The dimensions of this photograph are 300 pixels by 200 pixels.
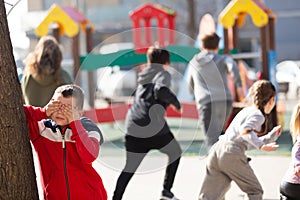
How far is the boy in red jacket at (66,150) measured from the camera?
3.96 meters

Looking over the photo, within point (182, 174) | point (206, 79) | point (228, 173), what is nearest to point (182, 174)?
point (182, 174)

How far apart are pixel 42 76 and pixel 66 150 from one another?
308 cm

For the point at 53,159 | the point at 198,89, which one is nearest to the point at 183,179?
the point at 198,89

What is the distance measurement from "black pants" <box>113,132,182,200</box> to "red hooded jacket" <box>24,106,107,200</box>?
141cm

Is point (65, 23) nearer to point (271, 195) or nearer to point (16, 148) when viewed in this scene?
point (271, 195)

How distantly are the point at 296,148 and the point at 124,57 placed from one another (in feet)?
25.2

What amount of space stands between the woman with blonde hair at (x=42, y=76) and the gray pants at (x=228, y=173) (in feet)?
8.48

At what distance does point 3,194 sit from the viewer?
3.83 metres

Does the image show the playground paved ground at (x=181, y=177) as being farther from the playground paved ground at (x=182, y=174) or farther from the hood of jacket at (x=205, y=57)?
the hood of jacket at (x=205, y=57)

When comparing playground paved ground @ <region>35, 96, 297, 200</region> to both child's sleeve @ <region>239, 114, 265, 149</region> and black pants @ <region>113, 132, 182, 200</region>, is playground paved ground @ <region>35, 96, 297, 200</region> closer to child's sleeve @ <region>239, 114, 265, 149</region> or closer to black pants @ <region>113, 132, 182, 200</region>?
black pants @ <region>113, 132, 182, 200</region>

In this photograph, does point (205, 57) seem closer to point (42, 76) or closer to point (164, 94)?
point (164, 94)

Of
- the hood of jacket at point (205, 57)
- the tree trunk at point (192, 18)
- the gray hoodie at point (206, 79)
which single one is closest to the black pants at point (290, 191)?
the gray hoodie at point (206, 79)

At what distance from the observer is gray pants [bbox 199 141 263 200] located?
188 inches

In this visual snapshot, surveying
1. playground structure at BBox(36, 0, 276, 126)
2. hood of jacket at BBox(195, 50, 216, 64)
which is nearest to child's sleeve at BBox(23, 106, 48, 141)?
hood of jacket at BBox(195, 50, 216, 64)
